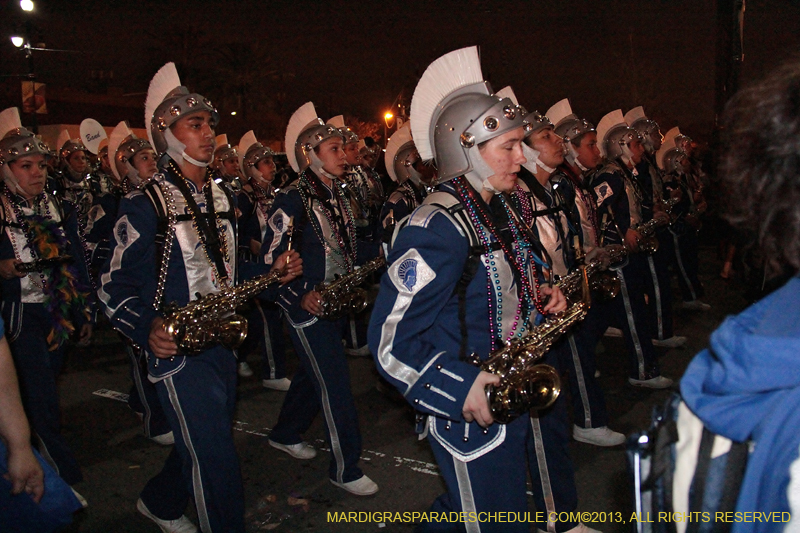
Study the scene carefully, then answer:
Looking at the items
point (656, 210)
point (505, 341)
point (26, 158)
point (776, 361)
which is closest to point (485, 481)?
point (505, 341)

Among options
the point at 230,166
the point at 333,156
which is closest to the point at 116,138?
the point at 230,166

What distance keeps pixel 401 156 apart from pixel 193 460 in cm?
675

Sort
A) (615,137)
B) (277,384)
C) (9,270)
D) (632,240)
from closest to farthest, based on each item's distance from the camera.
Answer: (9,270) < (632,240) < (277,384) < (615,137)

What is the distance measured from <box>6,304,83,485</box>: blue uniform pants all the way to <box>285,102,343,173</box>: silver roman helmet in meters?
2.42

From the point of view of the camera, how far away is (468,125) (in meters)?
3.13

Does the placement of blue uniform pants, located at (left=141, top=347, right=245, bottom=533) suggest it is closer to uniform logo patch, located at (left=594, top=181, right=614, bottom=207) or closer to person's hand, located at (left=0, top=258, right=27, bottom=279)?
person's hand, located at (left=0, top=258, right=27, bottom=279)

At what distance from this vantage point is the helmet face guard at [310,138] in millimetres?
5566

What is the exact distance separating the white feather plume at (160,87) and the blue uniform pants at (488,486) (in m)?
2.96

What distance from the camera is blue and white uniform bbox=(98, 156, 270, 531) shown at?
12.2ft

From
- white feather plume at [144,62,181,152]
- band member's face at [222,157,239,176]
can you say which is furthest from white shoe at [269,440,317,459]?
band member's face at [222,157,239,176]

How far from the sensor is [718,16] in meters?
10.9

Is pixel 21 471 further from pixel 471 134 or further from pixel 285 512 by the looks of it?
pixel 285 512

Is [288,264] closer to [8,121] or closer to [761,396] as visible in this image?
[8,121]

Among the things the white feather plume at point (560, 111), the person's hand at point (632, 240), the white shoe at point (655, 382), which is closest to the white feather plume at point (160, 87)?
the white feather plume at point (560, 111)
